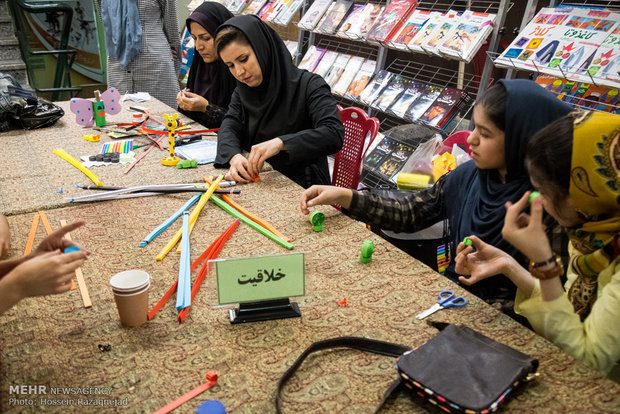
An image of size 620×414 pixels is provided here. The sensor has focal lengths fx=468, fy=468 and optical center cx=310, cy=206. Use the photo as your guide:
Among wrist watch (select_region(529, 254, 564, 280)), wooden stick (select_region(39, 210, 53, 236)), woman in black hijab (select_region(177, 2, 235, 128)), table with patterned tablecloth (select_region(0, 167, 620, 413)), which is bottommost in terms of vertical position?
table with patterned tablecloth (select_region(0, 167, 620, 413))

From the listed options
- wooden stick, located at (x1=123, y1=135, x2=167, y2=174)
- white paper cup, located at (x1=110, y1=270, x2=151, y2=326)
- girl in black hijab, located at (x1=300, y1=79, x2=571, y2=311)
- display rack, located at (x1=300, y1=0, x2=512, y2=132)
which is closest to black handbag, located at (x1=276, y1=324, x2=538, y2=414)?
white paper cup, located at (x1=110, y1=270, x2=151, y2=326)

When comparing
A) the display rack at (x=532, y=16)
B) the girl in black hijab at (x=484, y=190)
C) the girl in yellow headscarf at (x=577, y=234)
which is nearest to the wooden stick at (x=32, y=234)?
the girl in black hijab at (x=484, y=190)

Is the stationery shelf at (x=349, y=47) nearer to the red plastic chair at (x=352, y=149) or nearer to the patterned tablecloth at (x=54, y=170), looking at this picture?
the red plastic chair at (x=352, y=149)

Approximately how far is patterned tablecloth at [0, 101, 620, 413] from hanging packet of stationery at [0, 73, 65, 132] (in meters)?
1.17

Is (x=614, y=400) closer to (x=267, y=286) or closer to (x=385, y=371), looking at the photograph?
(x=385, y=371)

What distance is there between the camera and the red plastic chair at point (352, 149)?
2.33 metres

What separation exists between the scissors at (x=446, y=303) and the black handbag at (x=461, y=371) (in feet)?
0.46

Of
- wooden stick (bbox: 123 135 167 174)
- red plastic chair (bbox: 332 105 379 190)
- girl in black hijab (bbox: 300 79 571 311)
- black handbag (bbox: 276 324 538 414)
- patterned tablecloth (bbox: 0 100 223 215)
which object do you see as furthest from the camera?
red plastic chair (bbox: 332 105 379 190)

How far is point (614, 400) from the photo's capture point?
863 millimetres

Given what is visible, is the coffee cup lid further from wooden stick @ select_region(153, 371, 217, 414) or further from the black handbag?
the black handbag

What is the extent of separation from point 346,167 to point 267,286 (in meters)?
1.45

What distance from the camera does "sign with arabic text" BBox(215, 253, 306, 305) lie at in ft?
3.36

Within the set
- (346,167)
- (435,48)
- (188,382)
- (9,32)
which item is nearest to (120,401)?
(188,382)

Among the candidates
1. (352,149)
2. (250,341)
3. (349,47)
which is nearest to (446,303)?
(250,341)
